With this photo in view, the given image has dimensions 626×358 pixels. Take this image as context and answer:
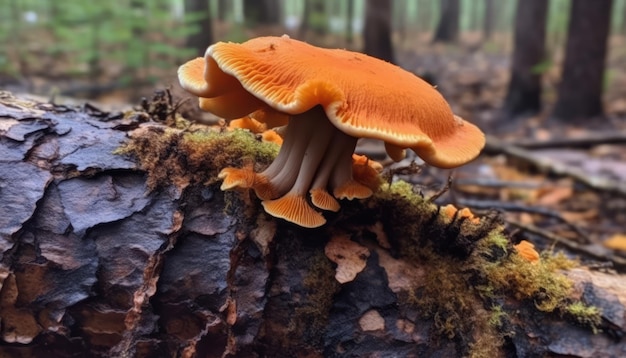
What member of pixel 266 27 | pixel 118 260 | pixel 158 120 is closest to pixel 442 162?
pixel 118 260

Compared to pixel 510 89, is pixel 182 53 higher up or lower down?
higher up

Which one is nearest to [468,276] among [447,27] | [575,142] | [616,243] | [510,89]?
[616,243]

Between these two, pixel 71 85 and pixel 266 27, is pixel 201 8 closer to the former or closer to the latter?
pixel 71 85

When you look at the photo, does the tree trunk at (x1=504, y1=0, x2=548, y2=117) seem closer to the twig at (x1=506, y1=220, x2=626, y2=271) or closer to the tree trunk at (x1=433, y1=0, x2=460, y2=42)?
the twig at (x1=506, y1=220, x2=626, y2=271)

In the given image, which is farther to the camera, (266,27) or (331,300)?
(266,27)

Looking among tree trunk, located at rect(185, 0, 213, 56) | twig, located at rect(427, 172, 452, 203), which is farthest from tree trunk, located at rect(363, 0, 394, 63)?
twig, located at rect(427, 172, 452, 203)

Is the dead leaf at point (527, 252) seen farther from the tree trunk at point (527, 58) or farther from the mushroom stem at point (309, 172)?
the tree trunk at point (527, 58)

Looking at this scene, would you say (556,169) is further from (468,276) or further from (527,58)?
(527,58)
